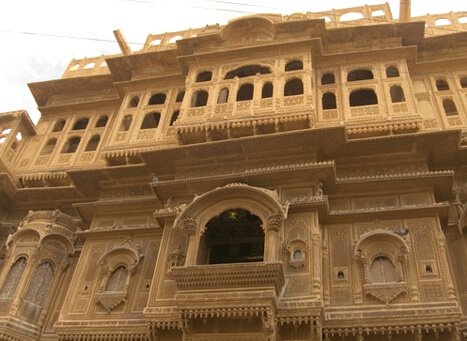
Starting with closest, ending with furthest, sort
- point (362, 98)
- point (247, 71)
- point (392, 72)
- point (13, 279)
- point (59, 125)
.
Result: point (13, 279)
point (392, 72)
point (362, 98)
point (247, 71)
point (59, 125)

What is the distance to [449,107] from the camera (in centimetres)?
1564

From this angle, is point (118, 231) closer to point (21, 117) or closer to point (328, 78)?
point (21, 117)

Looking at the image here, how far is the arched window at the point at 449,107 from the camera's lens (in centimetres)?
1541

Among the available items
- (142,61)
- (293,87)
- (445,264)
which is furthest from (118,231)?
(445,264)

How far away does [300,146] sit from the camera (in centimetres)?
1332

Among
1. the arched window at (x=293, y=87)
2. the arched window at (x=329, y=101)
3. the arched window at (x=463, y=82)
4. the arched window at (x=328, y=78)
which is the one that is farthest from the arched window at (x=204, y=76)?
the arched window at (x=463, y=82)

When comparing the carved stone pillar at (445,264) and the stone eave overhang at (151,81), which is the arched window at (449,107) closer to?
the carved stone pillar at (445,264)

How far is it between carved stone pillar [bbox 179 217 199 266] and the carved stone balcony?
2.12ft

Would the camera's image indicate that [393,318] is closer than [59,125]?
Yes

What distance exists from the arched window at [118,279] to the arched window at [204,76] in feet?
23.4

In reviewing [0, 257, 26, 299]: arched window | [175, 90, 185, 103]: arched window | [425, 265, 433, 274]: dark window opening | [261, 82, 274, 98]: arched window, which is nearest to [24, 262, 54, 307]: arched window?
[0, 257, 26, 299]: arched window

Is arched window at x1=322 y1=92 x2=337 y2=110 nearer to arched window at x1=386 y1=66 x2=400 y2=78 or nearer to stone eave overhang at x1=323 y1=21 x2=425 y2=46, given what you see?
arched window at x1=386 y1=66 x2=400 y2=78

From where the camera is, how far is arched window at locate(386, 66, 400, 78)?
1602cm

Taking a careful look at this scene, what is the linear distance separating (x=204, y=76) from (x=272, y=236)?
Result: 781 cm
